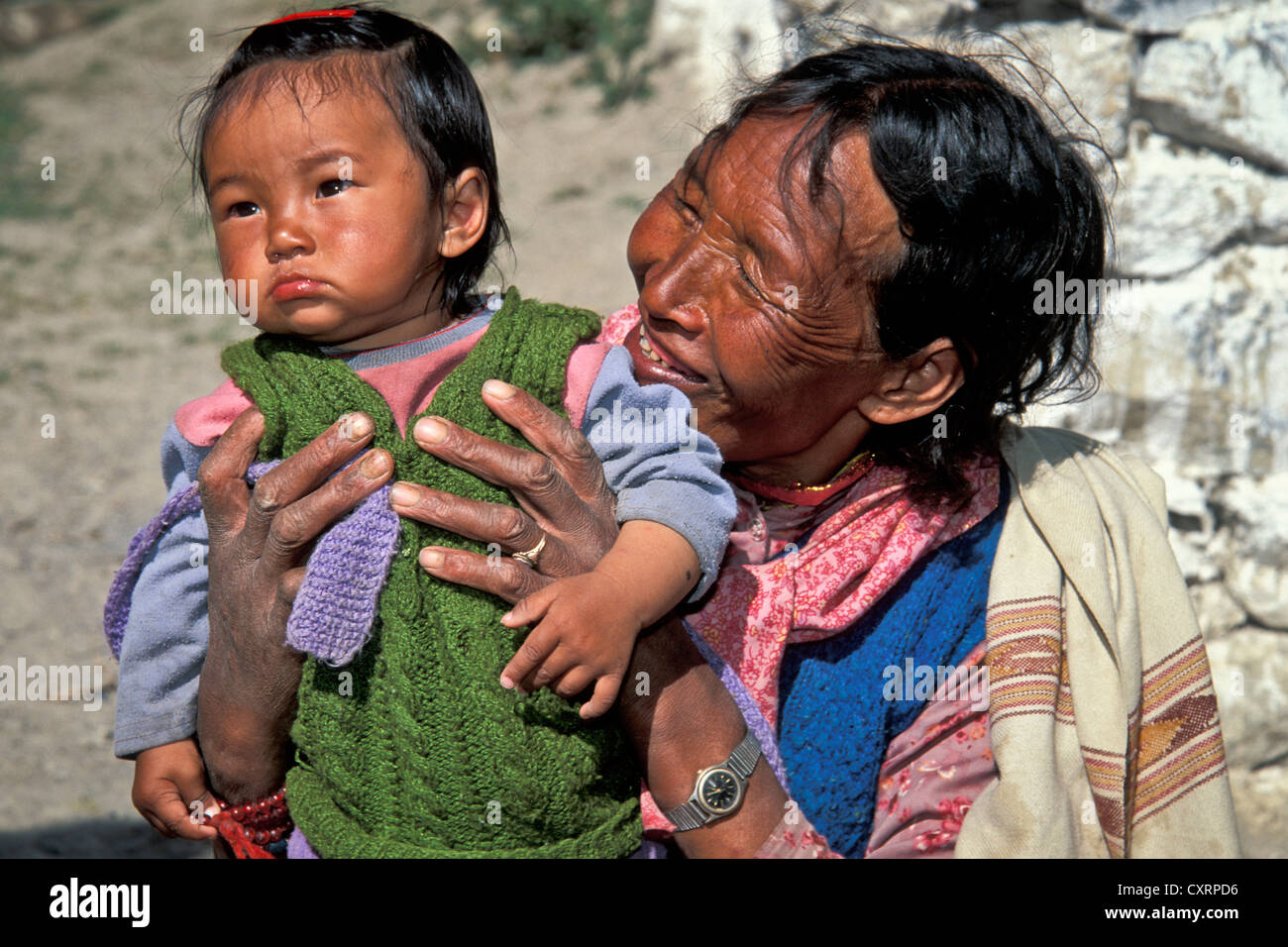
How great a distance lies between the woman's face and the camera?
2.04m

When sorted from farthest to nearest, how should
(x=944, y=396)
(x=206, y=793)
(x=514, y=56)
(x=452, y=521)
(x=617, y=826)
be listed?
(x=514, y=56)
(x=944, y=396)
(x=206, y=793)
(x=617, y=826)
(x=452, y=521)

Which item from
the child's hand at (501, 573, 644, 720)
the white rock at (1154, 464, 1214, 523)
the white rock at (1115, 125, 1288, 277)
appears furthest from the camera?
the white rock at (1154, 464, 1214, 523)

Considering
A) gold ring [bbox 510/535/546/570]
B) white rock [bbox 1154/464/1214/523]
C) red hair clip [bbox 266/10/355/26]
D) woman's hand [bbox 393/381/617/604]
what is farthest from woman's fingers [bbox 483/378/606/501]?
white rock [bbox 1154/464/1214/523]

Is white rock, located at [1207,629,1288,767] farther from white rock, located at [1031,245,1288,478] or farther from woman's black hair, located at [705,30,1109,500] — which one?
woman's black hair, located at [705,30,1109,500]

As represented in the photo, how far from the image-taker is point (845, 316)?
6.84ft

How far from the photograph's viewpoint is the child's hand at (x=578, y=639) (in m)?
1.68

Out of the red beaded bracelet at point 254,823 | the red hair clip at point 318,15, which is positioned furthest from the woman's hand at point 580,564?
the red hair clip at point 318,15

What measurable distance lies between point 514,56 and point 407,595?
7.66 m

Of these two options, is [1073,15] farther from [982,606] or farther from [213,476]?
[213,476]

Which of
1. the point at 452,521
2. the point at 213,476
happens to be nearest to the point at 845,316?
the point at 452,521

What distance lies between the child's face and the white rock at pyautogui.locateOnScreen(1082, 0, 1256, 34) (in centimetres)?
218

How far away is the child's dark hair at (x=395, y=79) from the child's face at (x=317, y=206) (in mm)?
38

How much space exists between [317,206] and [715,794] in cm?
114

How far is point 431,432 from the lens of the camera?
5.78 ft
